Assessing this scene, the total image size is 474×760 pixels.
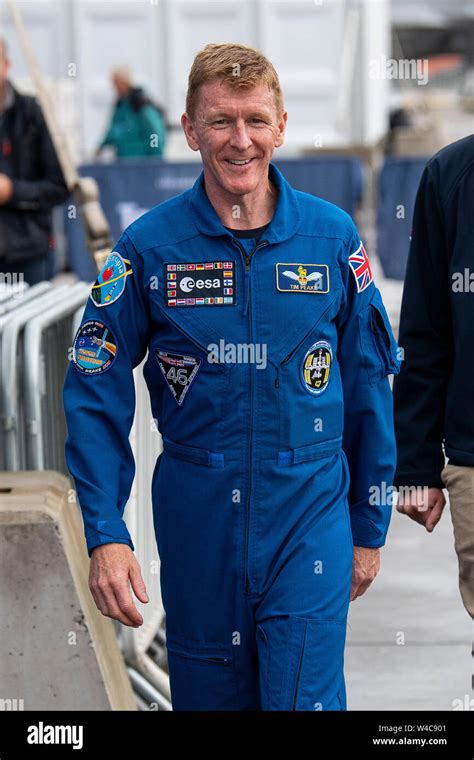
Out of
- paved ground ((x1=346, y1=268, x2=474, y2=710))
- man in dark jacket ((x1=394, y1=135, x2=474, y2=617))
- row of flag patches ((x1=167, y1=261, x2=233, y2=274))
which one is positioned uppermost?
row of flag patches ((x1=167, y1=261, x2=233, y2=274))

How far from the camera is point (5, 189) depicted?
7.70 metres

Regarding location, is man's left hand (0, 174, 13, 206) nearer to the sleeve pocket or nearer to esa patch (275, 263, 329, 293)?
the sleeve pocket

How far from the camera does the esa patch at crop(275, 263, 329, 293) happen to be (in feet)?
10.8

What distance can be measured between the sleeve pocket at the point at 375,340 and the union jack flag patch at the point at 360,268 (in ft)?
0.18

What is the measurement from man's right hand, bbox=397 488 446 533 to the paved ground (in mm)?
1598

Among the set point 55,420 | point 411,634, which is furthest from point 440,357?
point 411,634

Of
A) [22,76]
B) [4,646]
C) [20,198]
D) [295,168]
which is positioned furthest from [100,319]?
[22,76]

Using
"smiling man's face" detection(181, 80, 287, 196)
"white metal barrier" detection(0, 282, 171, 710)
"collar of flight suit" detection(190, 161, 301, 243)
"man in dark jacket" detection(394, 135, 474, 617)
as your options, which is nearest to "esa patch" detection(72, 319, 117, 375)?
"collar of flight suit" detection(190, 161, 301, 243)

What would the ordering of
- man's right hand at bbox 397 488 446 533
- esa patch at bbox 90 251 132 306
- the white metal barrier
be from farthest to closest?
the white metal barrier
man's right hand at bbox 397 488 446 533
esa patch at bbox 90 251 132 306

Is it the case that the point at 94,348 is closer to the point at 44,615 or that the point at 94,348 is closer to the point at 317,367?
the point at 317,367

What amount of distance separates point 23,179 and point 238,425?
16.4 ft

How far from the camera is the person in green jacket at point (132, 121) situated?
14.7 m

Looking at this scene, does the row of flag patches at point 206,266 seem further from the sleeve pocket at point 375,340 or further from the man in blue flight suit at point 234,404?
the sleeve pocket at point 375,340
